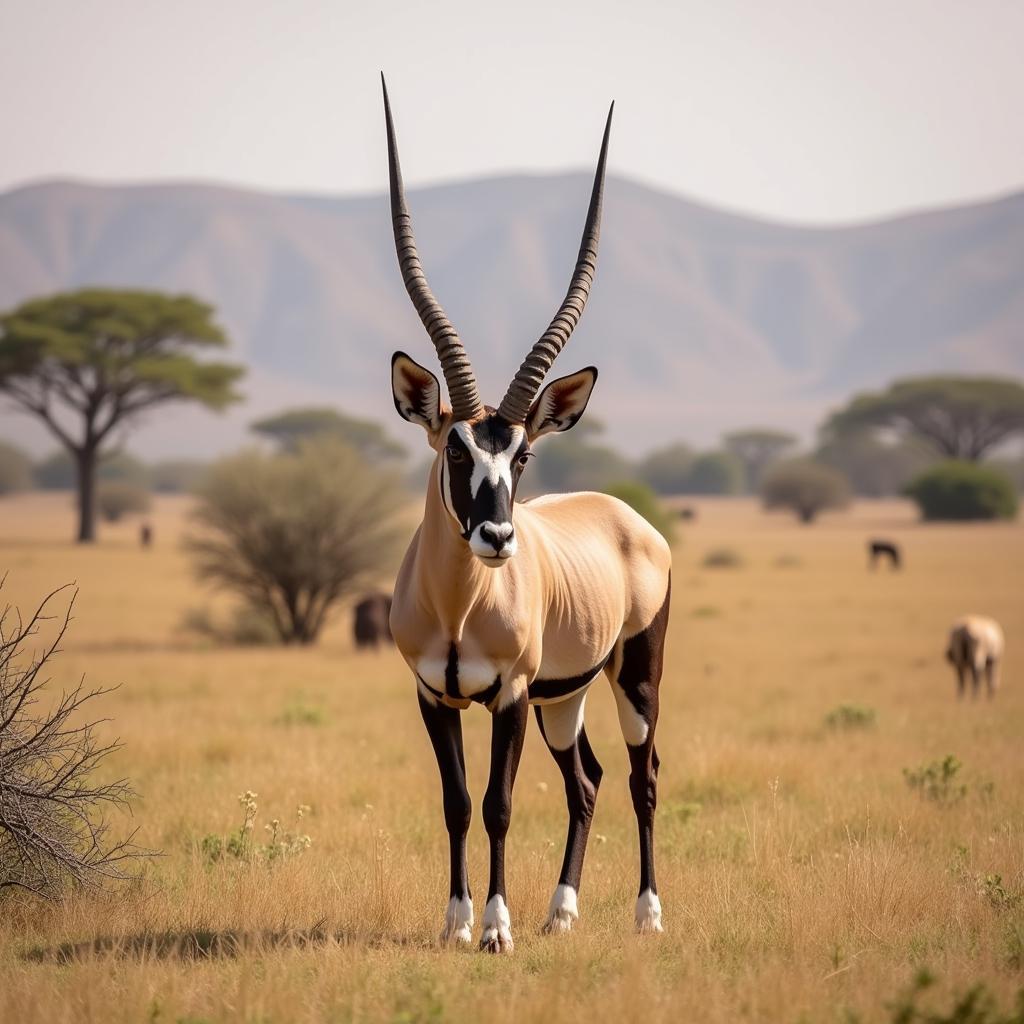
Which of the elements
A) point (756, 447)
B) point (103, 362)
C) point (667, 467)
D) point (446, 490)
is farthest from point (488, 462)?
point (756, 447)

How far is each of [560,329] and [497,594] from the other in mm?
1208

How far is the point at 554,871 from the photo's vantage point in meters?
7.49

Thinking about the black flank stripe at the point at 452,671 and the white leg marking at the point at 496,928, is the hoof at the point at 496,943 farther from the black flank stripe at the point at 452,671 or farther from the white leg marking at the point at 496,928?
the black flank stripe at the point at 452,671

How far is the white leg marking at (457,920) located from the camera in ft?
19.5

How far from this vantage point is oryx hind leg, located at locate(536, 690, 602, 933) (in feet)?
21.0

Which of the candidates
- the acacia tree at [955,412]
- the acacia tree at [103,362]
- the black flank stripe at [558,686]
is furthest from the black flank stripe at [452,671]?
the acacia tree at [955,412]

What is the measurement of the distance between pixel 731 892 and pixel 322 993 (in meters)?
2.53

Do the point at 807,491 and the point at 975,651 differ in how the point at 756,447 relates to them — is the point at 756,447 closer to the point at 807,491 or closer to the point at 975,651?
the point at 807,491

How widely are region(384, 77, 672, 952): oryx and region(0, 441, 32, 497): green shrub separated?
112374 mm

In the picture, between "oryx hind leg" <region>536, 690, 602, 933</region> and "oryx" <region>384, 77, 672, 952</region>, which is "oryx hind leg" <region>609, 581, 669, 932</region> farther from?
"oryx hind leg" <region>536, 690, 602, 933</region>

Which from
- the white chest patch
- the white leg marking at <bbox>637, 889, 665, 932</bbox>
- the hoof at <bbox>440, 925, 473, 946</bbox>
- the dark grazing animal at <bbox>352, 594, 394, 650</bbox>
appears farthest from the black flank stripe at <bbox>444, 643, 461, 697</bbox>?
the dark grazing animal at <bbox>352, 594, 394, 650</bbox>

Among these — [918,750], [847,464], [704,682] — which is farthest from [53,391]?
[847,464]

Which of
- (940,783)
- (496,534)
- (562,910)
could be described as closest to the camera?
(496,534)

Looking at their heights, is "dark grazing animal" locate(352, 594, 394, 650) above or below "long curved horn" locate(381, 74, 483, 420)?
below
